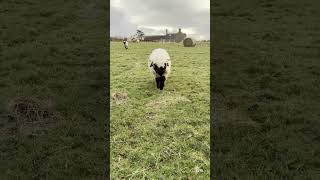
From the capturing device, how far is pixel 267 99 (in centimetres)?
1630

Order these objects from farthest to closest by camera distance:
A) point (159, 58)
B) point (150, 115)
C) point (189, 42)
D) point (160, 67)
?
point (189, 42) < point (159, 58) < point (160, 67) < point (150, 115)

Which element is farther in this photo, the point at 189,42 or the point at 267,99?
the point at 189,42

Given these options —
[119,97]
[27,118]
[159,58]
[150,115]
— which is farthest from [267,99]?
[27,118]

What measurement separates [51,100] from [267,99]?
8.57 m

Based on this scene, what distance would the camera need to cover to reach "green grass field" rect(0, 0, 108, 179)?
11.6 metres

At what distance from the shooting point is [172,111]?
14.8m

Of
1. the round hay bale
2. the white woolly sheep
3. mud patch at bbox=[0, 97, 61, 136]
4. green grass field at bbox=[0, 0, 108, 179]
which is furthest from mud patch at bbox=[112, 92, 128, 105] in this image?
the round hay bale

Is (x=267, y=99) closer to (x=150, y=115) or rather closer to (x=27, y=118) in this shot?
(x=150, y=115)

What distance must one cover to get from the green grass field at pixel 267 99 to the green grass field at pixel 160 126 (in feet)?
1.98

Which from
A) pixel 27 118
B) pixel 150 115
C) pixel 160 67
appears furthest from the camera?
pixel 160 67

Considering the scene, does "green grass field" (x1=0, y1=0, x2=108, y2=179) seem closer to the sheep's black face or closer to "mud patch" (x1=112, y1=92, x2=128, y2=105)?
"mud patch" (x1=112, y1=92, x2=128, y2=105)

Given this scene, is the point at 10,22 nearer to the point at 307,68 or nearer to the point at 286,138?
the point at 307,68

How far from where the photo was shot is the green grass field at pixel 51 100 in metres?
11.6

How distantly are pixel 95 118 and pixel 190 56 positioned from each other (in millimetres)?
14589
